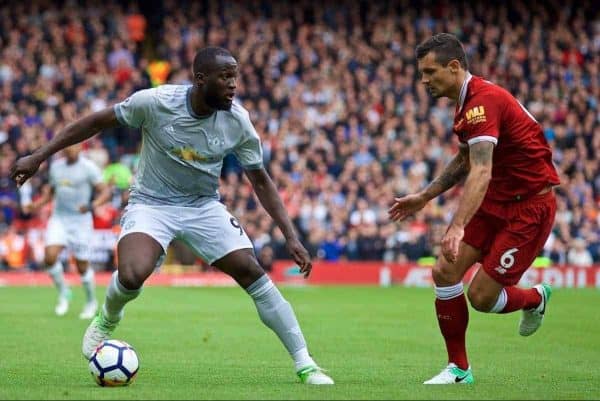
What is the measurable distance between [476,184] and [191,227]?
2.29m

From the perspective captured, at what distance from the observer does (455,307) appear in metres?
9.42

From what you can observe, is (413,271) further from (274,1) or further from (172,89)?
(172,89)

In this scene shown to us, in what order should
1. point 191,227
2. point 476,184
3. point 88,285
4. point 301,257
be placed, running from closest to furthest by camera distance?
point 476,184 → point 301,257 → point 191,227 → point 88,285

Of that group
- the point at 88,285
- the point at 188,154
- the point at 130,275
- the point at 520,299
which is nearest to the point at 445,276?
the point at 520,299

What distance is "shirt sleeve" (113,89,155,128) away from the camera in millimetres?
9009

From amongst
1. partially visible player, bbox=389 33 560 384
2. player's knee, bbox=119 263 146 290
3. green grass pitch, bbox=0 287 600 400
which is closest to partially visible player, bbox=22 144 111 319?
green grass pitch, bbox=0 287 600 400

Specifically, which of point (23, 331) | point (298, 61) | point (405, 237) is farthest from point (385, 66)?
point (23, 331)

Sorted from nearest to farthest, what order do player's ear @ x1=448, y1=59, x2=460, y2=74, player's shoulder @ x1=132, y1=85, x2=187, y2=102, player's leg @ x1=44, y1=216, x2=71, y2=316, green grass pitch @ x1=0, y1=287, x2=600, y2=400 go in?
green grass pitch @ x1=0, y1=287, x2=600, y2=400, player's ear @ x1=448, y1=59, x2=460, y2=74, player's shoulder @ x1=132, y1=85, x2=187, y2=102, player's leg @ x1=44, y1=216, x2=71, y2=316

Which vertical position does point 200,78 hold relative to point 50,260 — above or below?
above

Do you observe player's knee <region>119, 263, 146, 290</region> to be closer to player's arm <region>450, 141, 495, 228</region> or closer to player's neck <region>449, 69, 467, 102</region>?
player's arm <region>450, 141, 495, 228</region>

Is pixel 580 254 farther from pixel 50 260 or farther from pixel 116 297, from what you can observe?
pixel 116 297

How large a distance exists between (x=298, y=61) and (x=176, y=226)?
25685 millimetres

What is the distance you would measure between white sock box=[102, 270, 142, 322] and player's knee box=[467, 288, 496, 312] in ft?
8.76

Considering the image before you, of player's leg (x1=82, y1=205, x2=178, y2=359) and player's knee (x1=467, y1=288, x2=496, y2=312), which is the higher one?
player's leg (x1=82, y1=205, x2=178, y2=359)
